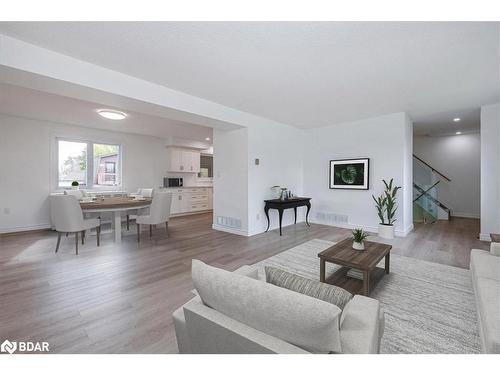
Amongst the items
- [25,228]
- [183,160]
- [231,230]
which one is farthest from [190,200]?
[25,228]

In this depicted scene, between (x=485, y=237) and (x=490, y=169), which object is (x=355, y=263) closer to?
(x=485, y=237)

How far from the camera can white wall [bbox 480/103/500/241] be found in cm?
411

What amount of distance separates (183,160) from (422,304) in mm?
6857

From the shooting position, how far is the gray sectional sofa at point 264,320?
0.83 m

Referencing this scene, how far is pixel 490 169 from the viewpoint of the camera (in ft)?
13.7

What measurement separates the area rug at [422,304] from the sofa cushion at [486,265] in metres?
0.31

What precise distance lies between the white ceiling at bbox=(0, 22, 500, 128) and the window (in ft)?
13.4

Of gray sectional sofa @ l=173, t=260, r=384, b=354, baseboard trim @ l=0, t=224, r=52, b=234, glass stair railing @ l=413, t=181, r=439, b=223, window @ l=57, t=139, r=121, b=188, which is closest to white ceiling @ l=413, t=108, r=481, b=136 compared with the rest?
glass stair railing @ l=413, t=181, r=439, b=223

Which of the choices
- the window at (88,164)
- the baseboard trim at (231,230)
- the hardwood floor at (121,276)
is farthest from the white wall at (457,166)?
the window at (88,164)

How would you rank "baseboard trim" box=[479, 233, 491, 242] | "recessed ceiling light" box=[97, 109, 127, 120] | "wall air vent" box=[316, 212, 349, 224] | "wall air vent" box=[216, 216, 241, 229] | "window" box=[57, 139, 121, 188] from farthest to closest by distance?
"window" box=[57, 139, 121, 188], "wall air vent" box=[316, 212, 349, 224], "wall air vent" box=[216, 216, 241, 229], "baseboard trim" box=[479, 233, 491, 242], "recessed ceiling light" box=[97, 109, 127, 120]

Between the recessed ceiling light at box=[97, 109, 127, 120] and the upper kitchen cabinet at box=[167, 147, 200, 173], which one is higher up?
the recessed ceiling light at box=[97, 109, 127, 120]

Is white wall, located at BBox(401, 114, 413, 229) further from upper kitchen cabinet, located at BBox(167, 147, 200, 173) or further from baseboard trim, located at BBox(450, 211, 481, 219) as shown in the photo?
upper kitchen cabinet, located at BBox(167, 147, 200, 173)
